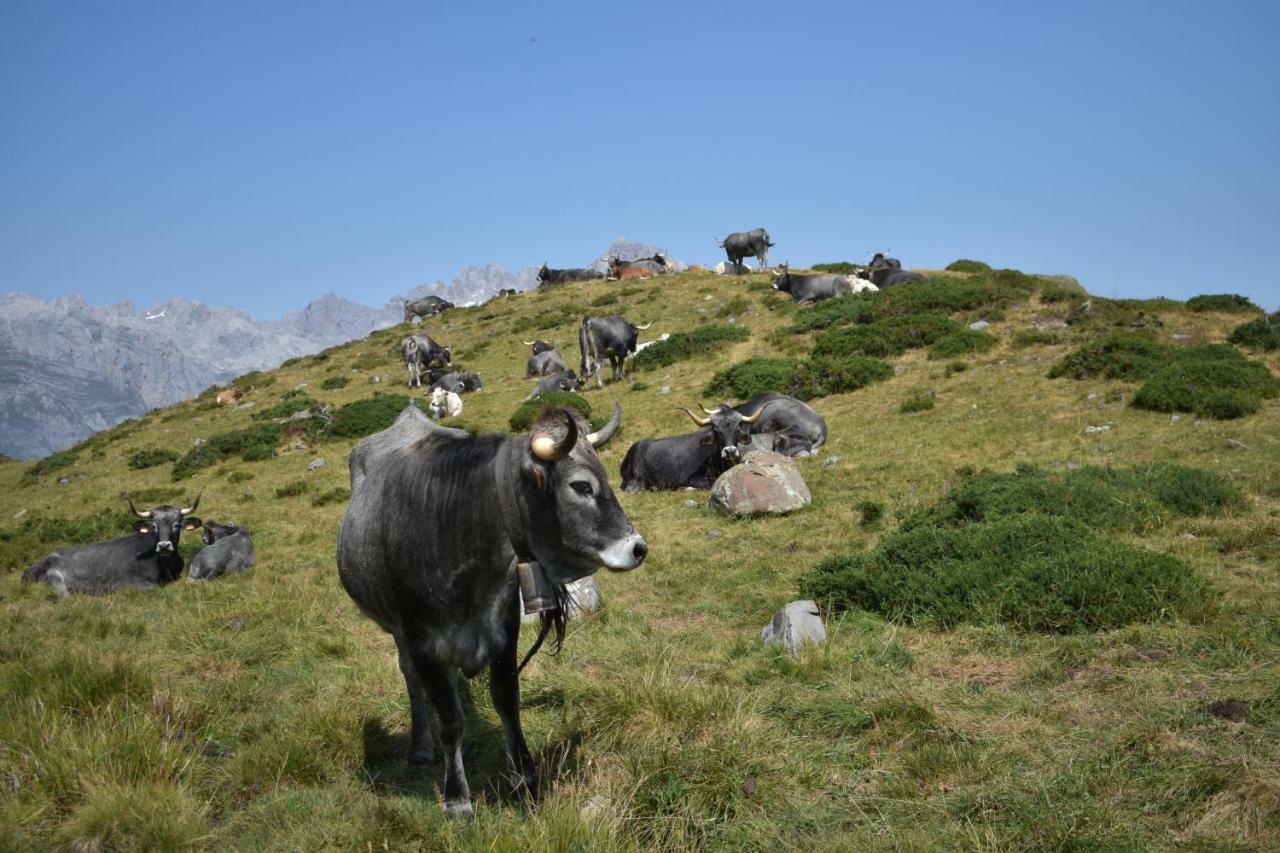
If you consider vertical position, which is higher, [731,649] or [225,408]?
[225,408]

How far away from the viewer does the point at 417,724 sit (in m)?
5.55

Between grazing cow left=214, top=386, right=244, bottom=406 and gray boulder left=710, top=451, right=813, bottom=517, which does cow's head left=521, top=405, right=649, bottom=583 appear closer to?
gray boulder left=710, top=451, right=813, bottom=517

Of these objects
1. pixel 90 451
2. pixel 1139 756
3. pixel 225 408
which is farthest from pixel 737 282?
pixel 1139 756

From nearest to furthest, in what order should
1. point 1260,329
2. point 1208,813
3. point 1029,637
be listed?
point 1208,813
point 1029,637
point 1260,329

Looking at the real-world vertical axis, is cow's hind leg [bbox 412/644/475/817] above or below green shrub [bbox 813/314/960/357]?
below

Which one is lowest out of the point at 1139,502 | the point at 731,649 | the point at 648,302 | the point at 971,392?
the point at 731,649

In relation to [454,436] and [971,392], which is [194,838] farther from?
[971,392]

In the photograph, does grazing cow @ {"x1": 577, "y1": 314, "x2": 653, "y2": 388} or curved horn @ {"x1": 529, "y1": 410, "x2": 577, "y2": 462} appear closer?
curved horn @ {"x1": 529, "y1": 410, "x2": 577, "y2": 462}

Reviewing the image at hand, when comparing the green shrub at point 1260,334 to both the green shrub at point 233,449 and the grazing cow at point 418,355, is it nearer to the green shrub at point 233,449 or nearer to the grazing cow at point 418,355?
the grazing cow at point 418,355

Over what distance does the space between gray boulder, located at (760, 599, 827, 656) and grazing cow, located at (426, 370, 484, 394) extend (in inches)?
812

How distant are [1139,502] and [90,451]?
108ft

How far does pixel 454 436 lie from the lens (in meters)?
5.28

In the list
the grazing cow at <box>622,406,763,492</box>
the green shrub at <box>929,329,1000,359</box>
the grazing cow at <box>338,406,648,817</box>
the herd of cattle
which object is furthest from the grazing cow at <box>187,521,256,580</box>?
the green shrub at <box>929,329,1000,359</box>

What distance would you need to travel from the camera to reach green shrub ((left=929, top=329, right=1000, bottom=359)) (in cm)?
1961
